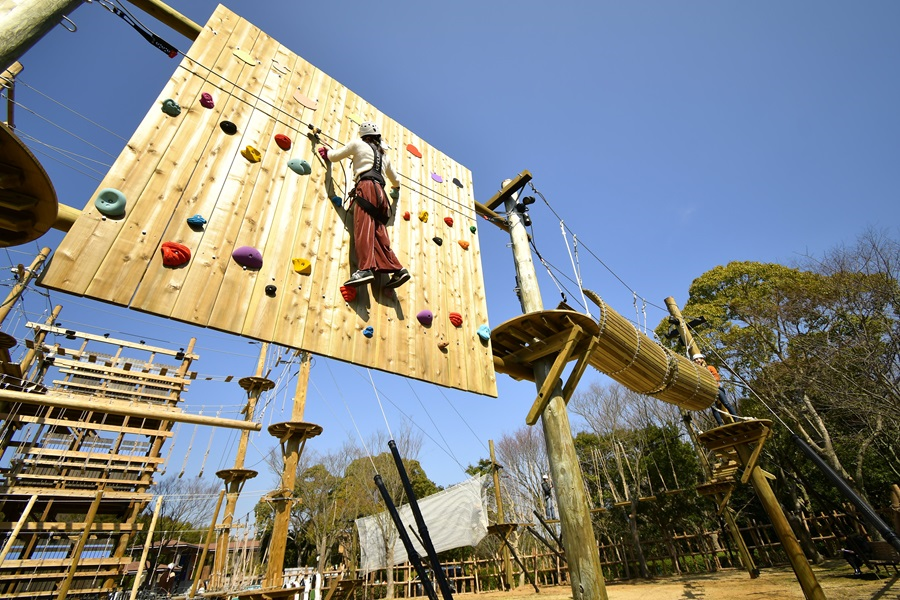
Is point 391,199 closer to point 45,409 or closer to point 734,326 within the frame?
point 45,409

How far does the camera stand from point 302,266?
9.71ft

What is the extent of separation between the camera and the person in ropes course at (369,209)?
3.22 m

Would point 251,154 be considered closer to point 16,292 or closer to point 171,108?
point 171,108

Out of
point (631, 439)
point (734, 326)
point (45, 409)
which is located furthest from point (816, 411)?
point (45, 409)

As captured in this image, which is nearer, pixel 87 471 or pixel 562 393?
pixel 562 393

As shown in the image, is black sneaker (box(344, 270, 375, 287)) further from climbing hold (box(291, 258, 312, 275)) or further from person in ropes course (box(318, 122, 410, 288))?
climbing hold (box(291, 258, 312, 275))

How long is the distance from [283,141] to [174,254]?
1.50 m

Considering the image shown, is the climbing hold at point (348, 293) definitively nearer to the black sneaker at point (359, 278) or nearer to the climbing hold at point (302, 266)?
the black sneaker at point (359, 278)

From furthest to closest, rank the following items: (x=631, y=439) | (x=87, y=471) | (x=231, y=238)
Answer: (x=631, y=439) < (x=87, y=471) < (x=231, y=238)

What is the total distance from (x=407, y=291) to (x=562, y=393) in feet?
5.91

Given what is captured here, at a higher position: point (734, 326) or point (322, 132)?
point (734, 326)

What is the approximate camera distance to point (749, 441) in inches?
255

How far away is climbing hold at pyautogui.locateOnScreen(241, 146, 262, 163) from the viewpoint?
10.1 ft

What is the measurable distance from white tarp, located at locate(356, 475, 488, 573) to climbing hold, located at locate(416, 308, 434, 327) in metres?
13.8
